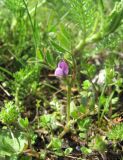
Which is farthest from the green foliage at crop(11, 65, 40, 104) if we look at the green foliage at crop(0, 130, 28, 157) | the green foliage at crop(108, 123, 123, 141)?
the green foliage at crop(108, 123, 123, 141)

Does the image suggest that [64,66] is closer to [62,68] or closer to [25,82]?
[62,68]

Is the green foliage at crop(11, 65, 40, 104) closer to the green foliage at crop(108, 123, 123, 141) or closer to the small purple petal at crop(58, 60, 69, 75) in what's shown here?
the small purple petal at crop(58, 60, 69, 75)

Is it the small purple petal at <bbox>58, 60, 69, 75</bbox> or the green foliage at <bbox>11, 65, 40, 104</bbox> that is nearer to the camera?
the small purple petal at <bbox>58, 60, 69, 75</bbox>

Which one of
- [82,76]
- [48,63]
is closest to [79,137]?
[48,63]

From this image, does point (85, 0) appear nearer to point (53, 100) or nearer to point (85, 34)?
point (85, 34)

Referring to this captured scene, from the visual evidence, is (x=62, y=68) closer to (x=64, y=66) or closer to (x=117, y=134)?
(x=64, y=66)

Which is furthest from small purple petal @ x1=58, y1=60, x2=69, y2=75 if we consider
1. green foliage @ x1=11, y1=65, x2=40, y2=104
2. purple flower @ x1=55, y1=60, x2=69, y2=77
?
green foliage @ x1=11, y1=65, x2=40, y2=104

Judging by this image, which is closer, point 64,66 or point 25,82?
point 64,66

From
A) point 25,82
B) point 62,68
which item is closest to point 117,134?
point 62,68

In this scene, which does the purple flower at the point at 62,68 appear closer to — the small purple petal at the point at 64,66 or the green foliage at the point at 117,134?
the small purple petal at the point at 64,66

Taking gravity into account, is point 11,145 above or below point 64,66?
below

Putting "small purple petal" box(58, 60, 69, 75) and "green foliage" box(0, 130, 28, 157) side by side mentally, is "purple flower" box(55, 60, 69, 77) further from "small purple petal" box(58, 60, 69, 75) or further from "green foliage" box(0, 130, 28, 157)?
"green foliage" box(0, 130, 28, 157)

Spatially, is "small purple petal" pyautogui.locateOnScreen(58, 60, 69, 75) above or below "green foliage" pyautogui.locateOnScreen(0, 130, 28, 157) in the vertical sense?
above
